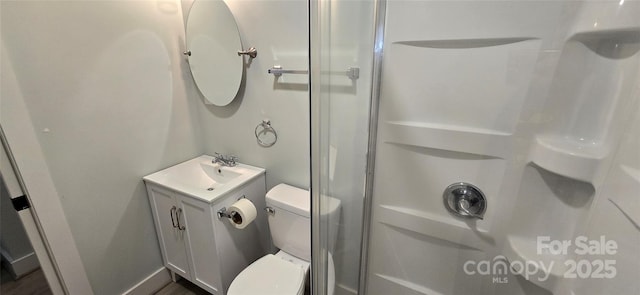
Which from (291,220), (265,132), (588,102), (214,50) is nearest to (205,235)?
(291,220)

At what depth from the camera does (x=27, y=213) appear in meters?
1.09

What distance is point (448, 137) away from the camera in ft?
3.10

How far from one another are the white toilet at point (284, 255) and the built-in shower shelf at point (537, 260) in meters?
0.81

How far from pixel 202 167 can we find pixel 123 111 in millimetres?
562

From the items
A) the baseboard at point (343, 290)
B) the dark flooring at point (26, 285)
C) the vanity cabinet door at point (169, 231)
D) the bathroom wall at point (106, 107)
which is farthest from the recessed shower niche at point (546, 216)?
the dark flooring at point (26, 285)

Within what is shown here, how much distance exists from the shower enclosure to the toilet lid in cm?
28

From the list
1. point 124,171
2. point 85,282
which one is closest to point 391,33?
point 124,171

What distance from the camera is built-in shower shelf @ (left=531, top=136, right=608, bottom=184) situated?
0.69 m

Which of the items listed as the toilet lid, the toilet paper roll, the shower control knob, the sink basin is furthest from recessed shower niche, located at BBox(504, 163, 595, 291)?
the sink basin

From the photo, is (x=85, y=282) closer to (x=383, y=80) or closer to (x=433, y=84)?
(x=383, y=80)

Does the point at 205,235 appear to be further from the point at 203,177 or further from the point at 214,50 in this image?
the point at 214,50

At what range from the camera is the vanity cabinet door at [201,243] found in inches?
51.5

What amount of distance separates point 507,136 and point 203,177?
66.9 inches

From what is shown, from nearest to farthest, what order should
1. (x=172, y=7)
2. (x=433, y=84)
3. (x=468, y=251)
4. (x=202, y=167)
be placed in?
(x=433, y=84)
(x=468, y=251)
(x=172, y=7)
(x=202, y=167)
